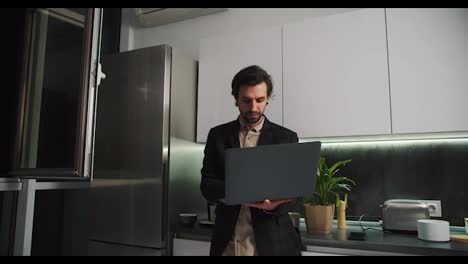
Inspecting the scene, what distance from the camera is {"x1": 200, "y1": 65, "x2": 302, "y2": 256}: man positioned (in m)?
1.22

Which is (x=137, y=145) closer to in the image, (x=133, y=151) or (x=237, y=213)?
(x=133, y=151)

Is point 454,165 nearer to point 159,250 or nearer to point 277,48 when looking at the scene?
point 277,48

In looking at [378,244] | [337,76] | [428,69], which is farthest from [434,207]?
[337,76]

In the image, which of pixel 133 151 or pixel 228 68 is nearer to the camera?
pixel 133 151

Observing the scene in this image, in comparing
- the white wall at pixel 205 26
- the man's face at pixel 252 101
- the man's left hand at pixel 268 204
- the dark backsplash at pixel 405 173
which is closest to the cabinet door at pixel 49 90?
the man's face at pixel 252 101

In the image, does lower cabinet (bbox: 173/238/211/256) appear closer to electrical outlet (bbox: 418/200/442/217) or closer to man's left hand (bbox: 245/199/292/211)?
man's left hand (bbox: 245/199/292/211)

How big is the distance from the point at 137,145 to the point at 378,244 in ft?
4.30

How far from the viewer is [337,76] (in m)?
1.77

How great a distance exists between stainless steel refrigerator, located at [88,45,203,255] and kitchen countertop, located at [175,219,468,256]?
0.35m

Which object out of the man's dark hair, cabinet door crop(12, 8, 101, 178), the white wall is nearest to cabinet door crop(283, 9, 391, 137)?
the white wall

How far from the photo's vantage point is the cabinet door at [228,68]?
75.5 inches

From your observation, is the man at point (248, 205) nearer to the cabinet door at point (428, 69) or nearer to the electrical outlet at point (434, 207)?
the cabinet door at point (428, 69)

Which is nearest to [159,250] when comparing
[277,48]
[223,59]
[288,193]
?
[288,193]

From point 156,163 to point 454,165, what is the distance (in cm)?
156
